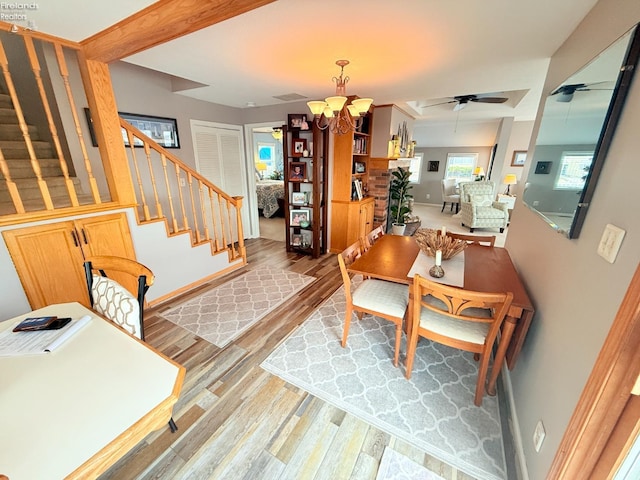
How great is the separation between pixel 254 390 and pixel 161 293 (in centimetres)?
167

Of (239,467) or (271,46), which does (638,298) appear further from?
(271,46)

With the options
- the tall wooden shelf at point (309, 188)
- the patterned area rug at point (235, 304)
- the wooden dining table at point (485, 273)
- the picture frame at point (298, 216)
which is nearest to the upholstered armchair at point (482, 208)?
the tall wooden shelf at point (309, 188)

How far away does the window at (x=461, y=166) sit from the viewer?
800 centimetres

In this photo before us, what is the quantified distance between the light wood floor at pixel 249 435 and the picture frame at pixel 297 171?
98.9 inches

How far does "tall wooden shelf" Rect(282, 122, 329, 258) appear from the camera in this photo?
3.61 metres

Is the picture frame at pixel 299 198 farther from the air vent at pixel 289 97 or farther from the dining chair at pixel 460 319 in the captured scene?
the dining chair at pixel 460 319

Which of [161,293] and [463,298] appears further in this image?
[161,293]

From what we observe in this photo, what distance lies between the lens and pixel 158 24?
4.75 ft

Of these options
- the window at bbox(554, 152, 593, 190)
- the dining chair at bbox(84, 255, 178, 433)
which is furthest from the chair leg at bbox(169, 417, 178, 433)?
the window at bbox(554, 152, 593, 190)

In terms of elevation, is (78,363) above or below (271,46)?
below

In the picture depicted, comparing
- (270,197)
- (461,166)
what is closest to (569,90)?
(270,197)

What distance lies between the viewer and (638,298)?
0.68 metres

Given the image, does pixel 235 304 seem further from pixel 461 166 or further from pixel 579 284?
pixel 461 166

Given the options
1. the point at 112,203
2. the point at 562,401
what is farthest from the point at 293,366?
the point at 112,203
